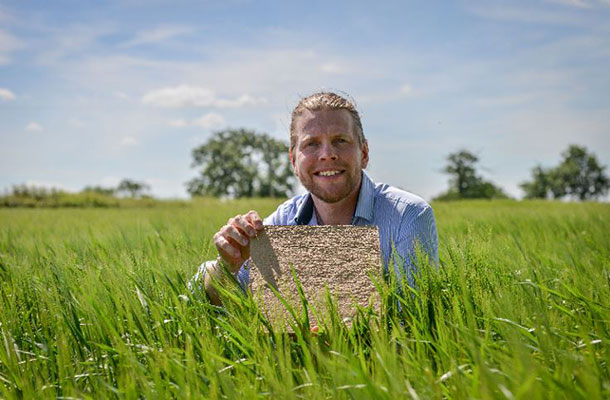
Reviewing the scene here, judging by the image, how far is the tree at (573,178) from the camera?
200ft

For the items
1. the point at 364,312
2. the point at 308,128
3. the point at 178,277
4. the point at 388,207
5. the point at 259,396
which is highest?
the point at 308,128

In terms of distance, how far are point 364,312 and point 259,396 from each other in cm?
54

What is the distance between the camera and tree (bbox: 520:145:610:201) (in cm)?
6091

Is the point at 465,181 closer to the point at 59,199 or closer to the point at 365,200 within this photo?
the point at 59,199

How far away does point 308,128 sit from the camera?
249 centimetres

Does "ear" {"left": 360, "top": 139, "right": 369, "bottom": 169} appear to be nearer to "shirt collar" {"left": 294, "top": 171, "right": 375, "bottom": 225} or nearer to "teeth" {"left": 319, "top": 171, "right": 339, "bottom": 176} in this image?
"shirt collar" {"left": 294, "top": 171, "right": 375, "bottom": 225}

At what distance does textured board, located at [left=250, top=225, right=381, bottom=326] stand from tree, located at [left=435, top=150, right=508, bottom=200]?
161ft

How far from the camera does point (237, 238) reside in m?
→ 2.08

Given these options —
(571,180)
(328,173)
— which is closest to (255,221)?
(328,173)

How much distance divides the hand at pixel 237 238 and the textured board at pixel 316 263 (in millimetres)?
55

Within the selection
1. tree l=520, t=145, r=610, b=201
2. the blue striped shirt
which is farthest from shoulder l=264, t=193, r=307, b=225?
tree l=520, t=145, r=610, b=201

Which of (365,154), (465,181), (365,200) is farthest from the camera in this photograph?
(465,181)

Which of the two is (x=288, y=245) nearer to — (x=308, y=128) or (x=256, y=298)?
(x=256, y=298)

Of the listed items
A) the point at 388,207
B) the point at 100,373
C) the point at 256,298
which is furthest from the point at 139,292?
the point at 388,207
